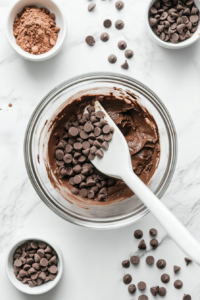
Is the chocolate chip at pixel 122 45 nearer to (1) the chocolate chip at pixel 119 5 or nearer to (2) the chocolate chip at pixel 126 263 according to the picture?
(1) the chocolate chip at pixel 119 5

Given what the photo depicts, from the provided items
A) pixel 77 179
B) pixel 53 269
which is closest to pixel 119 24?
pixel 77 179

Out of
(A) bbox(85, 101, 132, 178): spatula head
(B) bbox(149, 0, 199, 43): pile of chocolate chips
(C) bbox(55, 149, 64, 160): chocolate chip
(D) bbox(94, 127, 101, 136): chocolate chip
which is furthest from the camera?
(B) bbox(149, 0, 199, 43): pile of chocolate chips

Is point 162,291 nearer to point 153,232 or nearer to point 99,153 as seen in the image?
point 153,232

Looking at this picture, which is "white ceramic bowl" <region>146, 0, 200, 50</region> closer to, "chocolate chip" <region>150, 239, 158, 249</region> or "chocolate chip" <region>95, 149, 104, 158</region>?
"chocolate chip" <region>95, 149, 104, 158</region>

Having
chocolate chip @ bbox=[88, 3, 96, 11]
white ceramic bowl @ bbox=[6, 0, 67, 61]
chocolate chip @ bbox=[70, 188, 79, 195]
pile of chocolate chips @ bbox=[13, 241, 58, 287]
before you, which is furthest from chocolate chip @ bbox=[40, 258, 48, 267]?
chocolate chip @ bbox=[88, 3, 96, 11]

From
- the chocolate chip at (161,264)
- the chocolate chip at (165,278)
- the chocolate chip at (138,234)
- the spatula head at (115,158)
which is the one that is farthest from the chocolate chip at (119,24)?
the chocolate chip at (165,278)

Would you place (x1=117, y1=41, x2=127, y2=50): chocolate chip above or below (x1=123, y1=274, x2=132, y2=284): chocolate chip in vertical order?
above

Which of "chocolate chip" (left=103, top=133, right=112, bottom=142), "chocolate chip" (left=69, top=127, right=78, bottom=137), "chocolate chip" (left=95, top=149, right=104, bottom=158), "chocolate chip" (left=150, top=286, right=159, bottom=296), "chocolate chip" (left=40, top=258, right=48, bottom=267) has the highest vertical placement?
"chocolate chip" (left=69, top=127, right=78, bottom=137)
